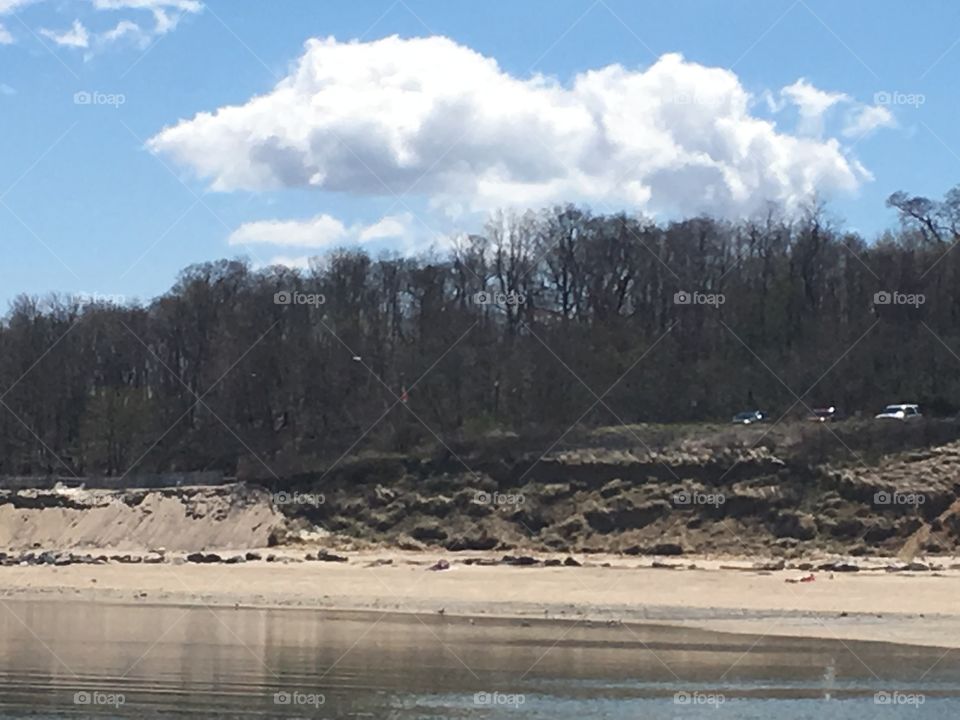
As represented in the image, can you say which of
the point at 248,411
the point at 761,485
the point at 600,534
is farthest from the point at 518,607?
the point at 248,411

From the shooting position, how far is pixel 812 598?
37188mm

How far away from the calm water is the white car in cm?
2872

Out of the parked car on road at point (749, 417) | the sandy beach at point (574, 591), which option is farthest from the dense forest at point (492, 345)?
the sandy beach at point (574, 591)

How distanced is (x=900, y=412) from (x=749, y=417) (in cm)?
790

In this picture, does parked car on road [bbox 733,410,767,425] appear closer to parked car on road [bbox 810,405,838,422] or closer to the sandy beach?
parked car on road [bbox 810,405,838,422]

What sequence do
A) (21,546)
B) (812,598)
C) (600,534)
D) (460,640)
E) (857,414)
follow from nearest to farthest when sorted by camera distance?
(460,640), (812,598), (600,534), (21,546), (857,414)

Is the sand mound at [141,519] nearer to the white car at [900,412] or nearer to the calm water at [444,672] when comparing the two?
the calm water at [444,672]

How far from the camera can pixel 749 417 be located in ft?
218

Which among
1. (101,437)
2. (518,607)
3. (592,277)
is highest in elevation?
(592,277)

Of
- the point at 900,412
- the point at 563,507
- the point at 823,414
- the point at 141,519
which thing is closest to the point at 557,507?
the point at 563,507

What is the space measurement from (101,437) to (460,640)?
158 feet

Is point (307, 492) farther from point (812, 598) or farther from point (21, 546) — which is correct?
point (812, 598)

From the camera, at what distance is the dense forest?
69.4 metres

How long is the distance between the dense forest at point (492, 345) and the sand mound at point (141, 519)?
23.3 ft
